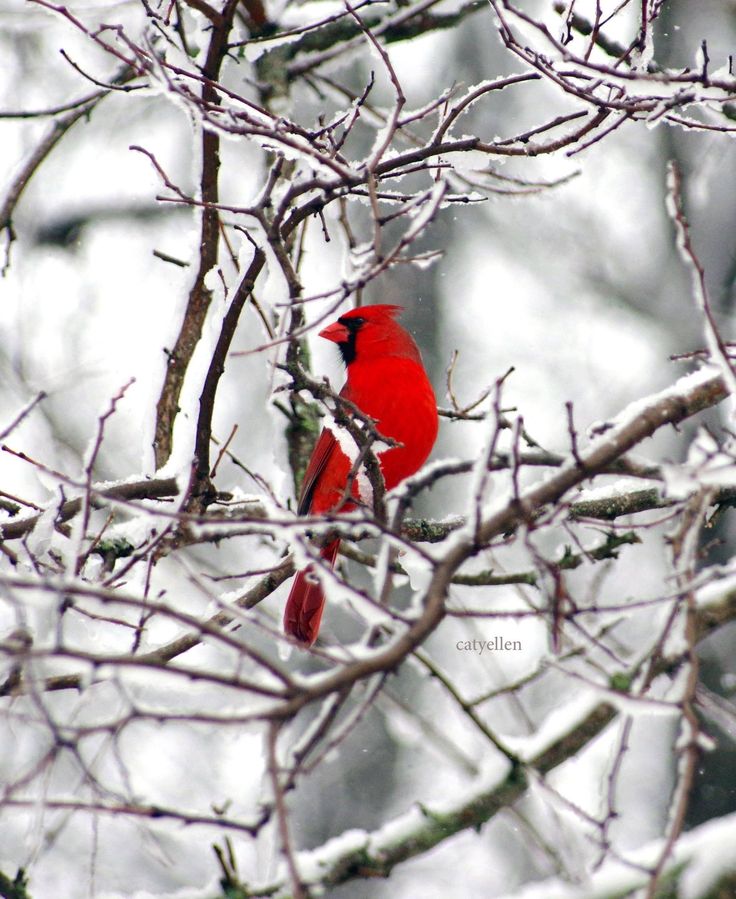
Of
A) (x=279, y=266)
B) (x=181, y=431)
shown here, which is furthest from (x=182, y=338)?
(x=279, y=266)

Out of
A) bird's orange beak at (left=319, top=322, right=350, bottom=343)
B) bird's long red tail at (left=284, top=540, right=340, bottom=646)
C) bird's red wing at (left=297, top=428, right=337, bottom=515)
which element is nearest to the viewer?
bird's long red tail at (left=284, top=540, right=340, bottom=646)

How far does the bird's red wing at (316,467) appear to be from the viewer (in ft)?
12.7

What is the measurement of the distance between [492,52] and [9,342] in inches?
193

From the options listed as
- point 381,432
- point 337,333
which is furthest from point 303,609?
point 337,333

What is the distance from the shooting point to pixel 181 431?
3.14m

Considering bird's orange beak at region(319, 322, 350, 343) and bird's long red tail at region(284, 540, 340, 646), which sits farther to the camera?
bird's orange beak at region(319, 322, 350, 343)

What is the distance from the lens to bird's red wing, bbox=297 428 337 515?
12.7 feet

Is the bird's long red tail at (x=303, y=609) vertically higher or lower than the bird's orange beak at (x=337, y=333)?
lower

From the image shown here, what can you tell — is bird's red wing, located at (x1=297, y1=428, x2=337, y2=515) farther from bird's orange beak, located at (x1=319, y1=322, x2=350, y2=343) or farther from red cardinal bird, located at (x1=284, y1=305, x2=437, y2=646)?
bird's orange beak, located at (x1=319, y1=322, x2=350, y2=343)

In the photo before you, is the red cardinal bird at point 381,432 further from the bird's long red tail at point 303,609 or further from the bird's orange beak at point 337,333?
the bird's orange beak at point 337,333

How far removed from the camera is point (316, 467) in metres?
3.89

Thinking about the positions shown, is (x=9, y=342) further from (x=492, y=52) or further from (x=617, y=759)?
(x=617, y=759)

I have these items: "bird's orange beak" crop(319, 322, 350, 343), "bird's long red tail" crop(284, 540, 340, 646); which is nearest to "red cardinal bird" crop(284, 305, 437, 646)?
"bird's long red tail" crop(284, 540, 340, 646)

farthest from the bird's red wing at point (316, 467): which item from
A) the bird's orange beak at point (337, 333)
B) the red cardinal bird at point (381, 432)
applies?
the bird's orange beak at point (337, 333)
